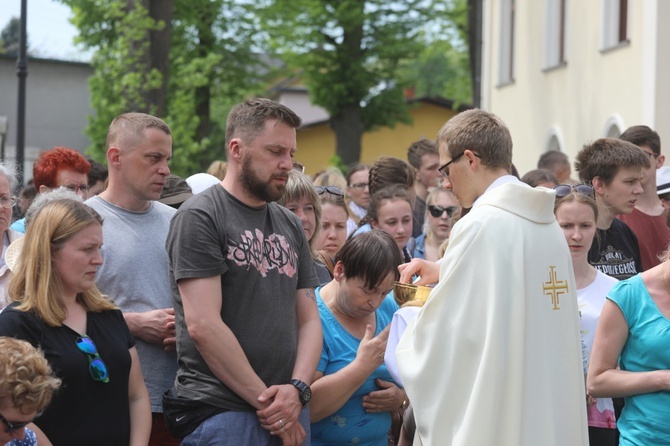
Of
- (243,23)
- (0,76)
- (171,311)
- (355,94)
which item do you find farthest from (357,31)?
(171,311)

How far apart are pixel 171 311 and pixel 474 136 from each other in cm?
171

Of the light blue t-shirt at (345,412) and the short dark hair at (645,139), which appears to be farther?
the short dark hair at (645,139)

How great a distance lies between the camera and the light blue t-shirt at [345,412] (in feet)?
16.6

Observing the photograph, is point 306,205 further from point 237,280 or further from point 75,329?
point 75,329

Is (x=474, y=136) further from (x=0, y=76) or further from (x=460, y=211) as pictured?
(x=0, y=76)

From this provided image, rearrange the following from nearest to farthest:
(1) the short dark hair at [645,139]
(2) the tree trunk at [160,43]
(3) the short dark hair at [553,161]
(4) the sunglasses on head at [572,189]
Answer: (4) the sunglasses on head at [572,189]
(1) the short dark hair at [645,139]
(3) the short dark hair at [553,161]
(2) the tree trunk at [160,43]

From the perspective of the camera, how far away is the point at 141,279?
16.7 feet

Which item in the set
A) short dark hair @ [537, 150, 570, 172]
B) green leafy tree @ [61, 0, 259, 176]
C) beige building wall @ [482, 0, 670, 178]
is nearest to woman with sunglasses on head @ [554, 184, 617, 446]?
short dark hair @ [537, 150, 570, 172]

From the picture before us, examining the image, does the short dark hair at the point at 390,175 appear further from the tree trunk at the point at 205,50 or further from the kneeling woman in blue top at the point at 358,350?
the tree trunk at the point at 205,50

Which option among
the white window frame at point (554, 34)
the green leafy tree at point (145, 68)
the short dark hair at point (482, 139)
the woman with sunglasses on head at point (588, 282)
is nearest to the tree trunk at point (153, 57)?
the green leafy tree at point (145, 68)

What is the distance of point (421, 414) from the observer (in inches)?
167

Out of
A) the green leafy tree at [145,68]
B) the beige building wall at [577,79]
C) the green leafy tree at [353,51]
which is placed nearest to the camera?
the beige building wall at [577,79]

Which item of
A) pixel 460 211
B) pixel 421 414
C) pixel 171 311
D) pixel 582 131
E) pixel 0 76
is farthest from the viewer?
pixel 0 76

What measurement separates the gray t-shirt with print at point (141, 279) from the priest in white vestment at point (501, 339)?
1383 millimetres
